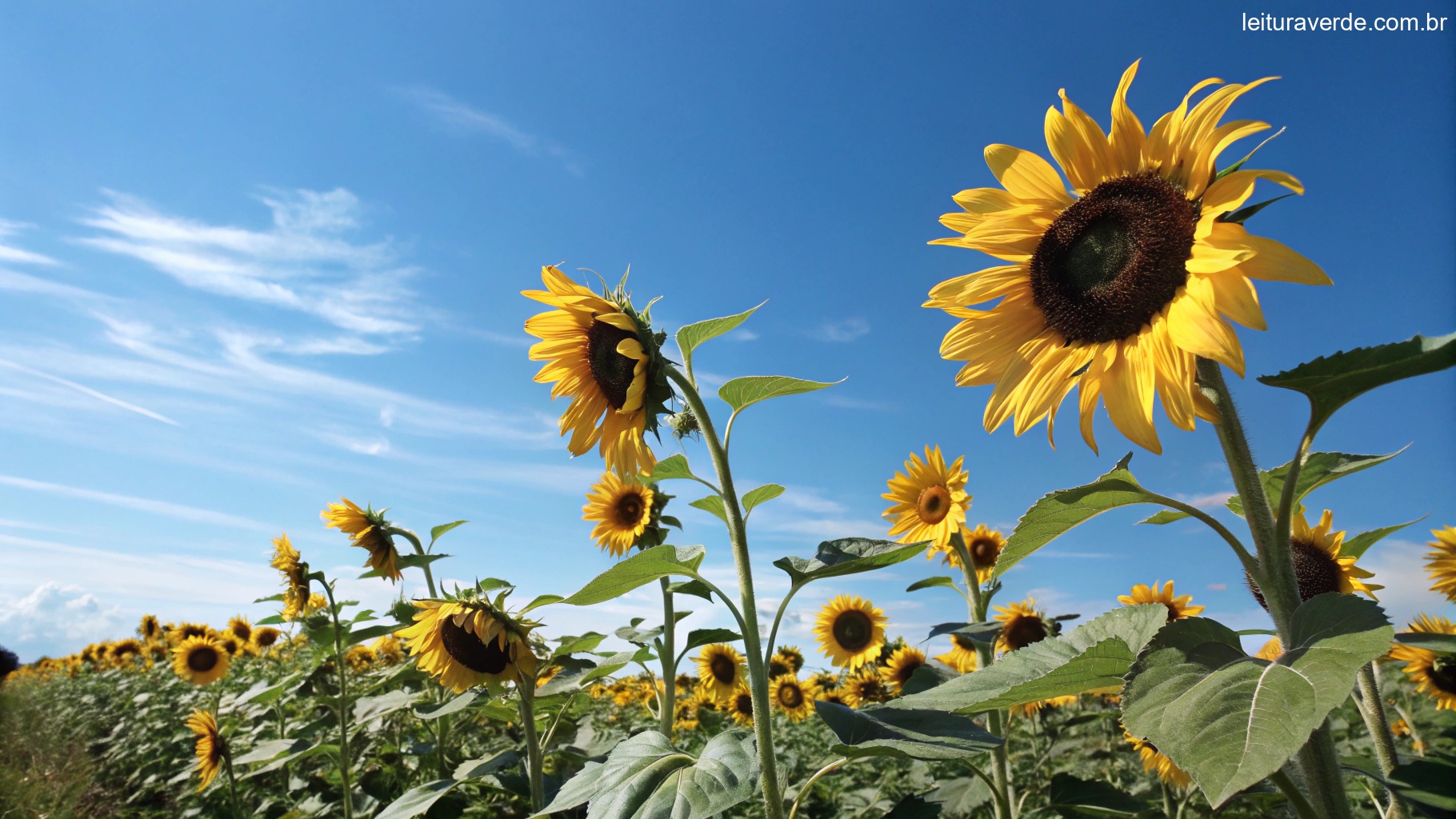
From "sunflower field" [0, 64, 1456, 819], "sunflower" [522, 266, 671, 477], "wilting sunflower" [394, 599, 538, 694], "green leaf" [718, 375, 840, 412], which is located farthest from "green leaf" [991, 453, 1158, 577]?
"wilting sunflower" [394, 599, 538, 694]

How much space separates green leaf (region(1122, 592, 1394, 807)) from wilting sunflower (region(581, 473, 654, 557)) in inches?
136

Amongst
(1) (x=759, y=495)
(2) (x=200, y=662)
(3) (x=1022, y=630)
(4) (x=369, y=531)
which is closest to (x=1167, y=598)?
(3) (x=1022, y=630)

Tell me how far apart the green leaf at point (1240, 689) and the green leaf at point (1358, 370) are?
0.34m

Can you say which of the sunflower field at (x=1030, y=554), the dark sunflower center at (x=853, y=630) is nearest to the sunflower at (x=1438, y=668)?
the sunflower field at (x=1030, y=554)

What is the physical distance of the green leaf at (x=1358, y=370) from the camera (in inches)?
46.7

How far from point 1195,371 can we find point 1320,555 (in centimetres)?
140

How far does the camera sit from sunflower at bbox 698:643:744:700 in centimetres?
713

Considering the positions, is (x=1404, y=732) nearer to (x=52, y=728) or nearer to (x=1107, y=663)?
(x=1107, y=663)

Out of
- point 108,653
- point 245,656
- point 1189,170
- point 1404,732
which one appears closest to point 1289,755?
point 1189,170

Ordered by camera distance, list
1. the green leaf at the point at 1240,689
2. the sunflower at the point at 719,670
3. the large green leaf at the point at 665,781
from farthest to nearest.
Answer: the sunflower at the point at 719,670 < the large green leaf at the point at 665,781 < the green leaf at the point at 1240,689

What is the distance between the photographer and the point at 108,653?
515 inches

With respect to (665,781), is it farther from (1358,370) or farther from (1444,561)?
(1444,561)

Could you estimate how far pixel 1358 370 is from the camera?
4.10 feet

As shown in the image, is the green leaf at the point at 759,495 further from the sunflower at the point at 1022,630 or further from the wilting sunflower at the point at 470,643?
the sunflower at the point at 1022,630
